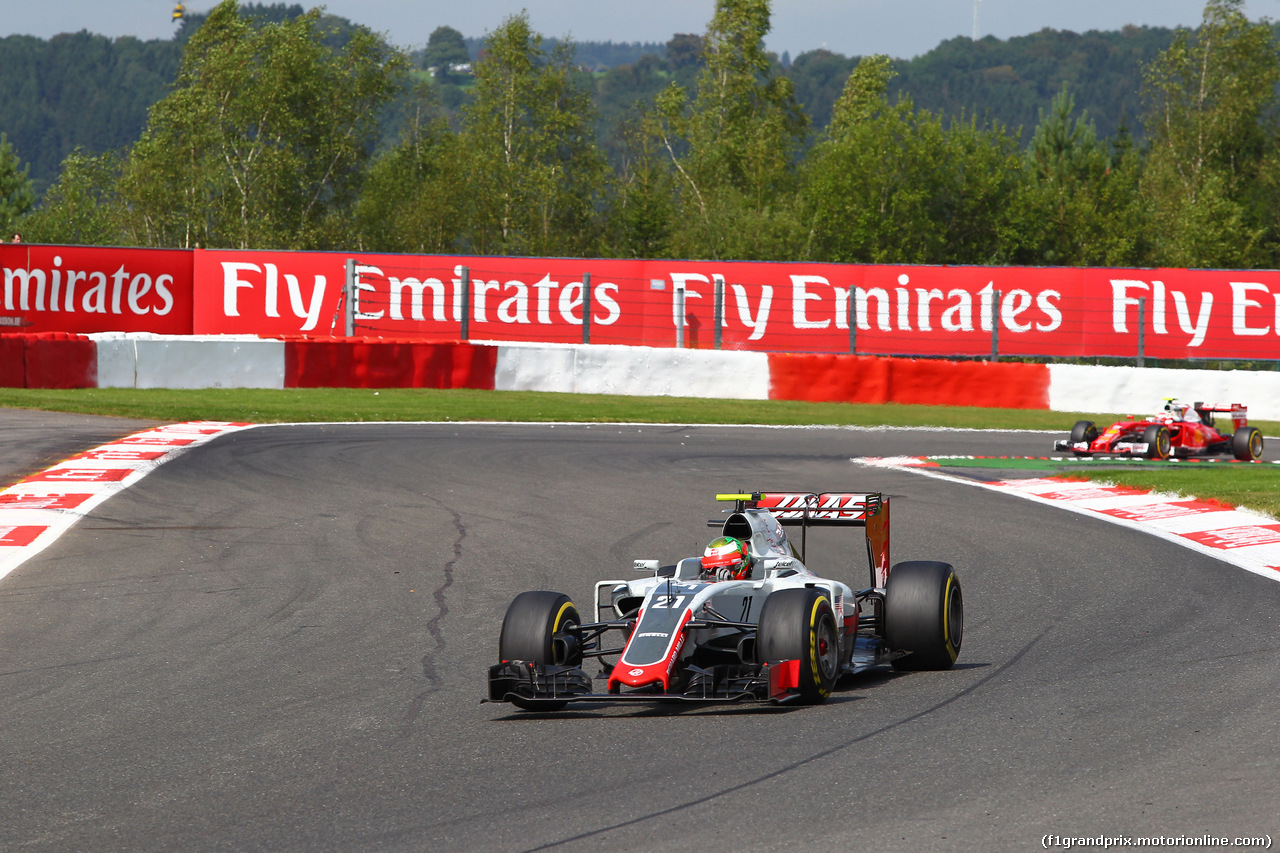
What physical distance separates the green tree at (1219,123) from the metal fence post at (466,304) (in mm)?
34682

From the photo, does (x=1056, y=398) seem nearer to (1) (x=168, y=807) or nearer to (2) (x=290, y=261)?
(2) (x=290, y=261)

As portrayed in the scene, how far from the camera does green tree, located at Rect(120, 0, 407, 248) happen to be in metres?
53.3

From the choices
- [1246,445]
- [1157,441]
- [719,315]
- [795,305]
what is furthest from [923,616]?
[795,305]

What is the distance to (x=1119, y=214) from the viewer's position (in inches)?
2090

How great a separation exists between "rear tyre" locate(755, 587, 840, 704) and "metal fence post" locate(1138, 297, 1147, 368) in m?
17.8

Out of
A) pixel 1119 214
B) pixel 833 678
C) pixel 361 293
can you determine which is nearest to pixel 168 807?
pixel 833 678

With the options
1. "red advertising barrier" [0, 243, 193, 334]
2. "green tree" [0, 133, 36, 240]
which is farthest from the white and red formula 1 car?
"green tree" [0, 133, 36, 240]

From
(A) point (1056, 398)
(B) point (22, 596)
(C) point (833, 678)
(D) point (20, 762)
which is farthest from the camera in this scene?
(A) point (1056, 398)

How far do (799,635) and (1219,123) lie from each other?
53.7 m

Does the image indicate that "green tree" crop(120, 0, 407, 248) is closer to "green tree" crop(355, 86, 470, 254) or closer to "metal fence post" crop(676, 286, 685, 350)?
"green tree" crop(355, 86, 470, 254)

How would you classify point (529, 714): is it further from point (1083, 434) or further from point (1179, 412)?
point (1179, 412)

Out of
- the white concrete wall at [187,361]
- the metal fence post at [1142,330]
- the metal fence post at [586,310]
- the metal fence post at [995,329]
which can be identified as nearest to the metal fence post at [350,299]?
the white concrete wall at [187,361]

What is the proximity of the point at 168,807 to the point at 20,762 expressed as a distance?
925 millimetres

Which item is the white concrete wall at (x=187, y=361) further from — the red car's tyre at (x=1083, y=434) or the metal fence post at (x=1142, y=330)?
the metal fence post at (x=1142, y=330)
